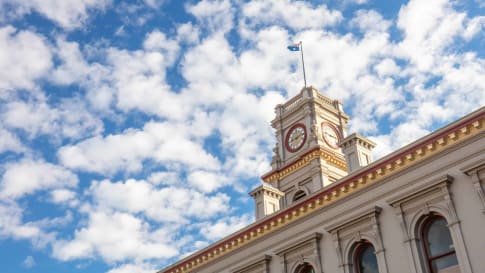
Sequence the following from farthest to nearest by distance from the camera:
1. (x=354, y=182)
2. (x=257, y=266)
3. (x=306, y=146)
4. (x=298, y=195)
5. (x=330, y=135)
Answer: (x=330, y=135) < (x=306, y=146) < (x=298, y=195) < (x=257, y=266) < (x=354, y=182)

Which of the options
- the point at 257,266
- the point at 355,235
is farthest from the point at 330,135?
the point at 355,235

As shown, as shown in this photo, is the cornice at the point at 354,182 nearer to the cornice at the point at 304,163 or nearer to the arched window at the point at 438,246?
the arched window at the point at 438,246

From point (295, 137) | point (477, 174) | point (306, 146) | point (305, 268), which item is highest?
point (295, 137)

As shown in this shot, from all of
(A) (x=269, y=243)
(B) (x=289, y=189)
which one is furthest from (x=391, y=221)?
(B) (x=289, y=189)

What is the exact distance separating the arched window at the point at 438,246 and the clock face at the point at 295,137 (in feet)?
59.7

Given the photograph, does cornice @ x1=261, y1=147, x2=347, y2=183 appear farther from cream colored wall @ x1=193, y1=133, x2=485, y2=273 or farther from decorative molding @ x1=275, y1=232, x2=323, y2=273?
decorative molding @ x1=275, y1=232, x2=323, y2=273

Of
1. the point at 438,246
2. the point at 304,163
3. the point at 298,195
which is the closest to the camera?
the point at 438,246

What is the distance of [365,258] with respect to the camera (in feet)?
68.9

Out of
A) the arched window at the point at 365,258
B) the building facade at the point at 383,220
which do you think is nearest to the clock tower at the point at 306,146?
the building facade at the point at 383,220

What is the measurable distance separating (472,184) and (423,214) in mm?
1987

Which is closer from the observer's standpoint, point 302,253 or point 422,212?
point 422,212

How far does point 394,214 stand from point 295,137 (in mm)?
18229

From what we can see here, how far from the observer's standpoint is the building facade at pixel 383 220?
→ 1789 centimetres

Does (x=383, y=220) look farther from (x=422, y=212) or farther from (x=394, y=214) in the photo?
(x=422, y=212)
